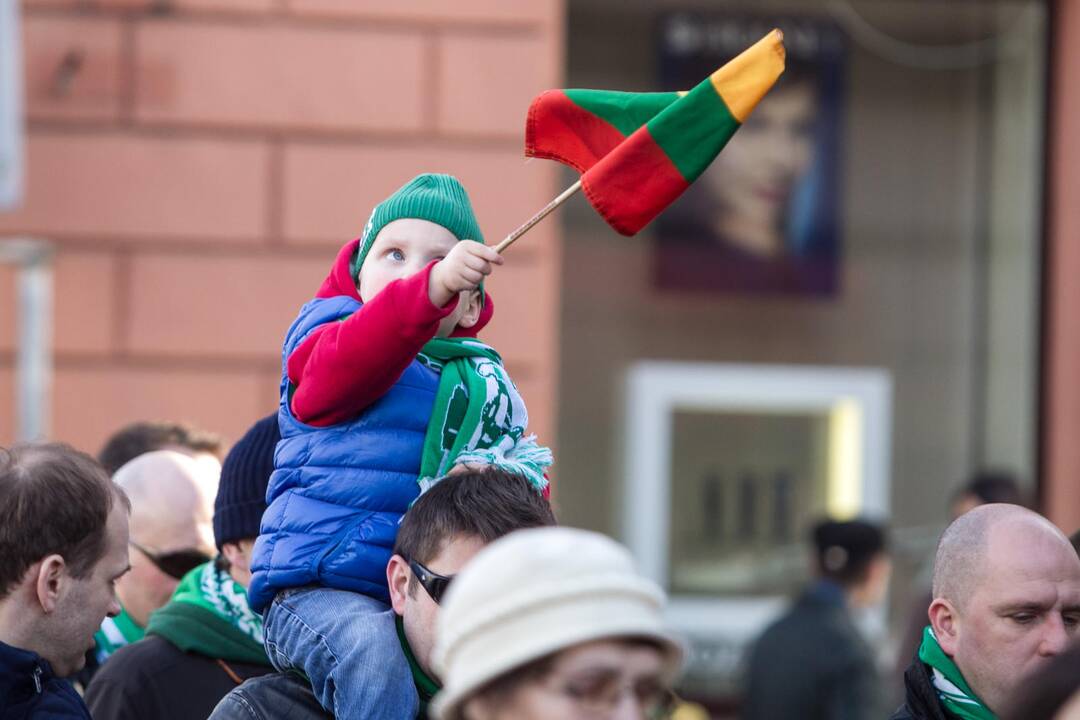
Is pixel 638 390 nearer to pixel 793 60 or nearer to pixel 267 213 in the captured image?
pixel 793 60

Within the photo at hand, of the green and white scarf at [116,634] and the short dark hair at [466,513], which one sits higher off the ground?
the short dark hair at [466,513]

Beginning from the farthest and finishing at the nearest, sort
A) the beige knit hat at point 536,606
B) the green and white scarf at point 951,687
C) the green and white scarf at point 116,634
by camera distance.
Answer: the green and white scarf at point 116,634 → the green and white scarf at point 951,687 → the beige knit hat at point 536,606

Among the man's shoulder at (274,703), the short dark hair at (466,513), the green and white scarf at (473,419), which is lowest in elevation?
the man's shoulder at (274,703)

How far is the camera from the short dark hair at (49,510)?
283cm

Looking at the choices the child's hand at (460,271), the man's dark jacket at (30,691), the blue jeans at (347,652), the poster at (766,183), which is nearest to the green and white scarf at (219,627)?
the man's dark jacket at (30,691)

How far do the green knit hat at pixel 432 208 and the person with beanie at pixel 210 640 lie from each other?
71 centimetres

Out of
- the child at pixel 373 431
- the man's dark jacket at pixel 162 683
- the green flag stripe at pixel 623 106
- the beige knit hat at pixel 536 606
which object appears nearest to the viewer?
the beige knit hat at pixel 536 606

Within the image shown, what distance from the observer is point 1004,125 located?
9250 mm

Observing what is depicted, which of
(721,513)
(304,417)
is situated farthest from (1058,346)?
(304,417)

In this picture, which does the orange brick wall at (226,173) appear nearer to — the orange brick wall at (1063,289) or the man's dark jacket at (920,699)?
the orange brick wall at (1063,289)

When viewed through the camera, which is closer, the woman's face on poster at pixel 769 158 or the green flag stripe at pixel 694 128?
the green flag stripe at pixel 694 128

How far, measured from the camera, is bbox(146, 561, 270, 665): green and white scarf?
3.52 metres

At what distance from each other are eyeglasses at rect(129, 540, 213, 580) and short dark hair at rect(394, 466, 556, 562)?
5.01ft

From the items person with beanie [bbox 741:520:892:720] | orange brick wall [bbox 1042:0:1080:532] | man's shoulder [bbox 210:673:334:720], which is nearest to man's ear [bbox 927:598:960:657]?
man's shoulder [bbox 210:673:334:720]
